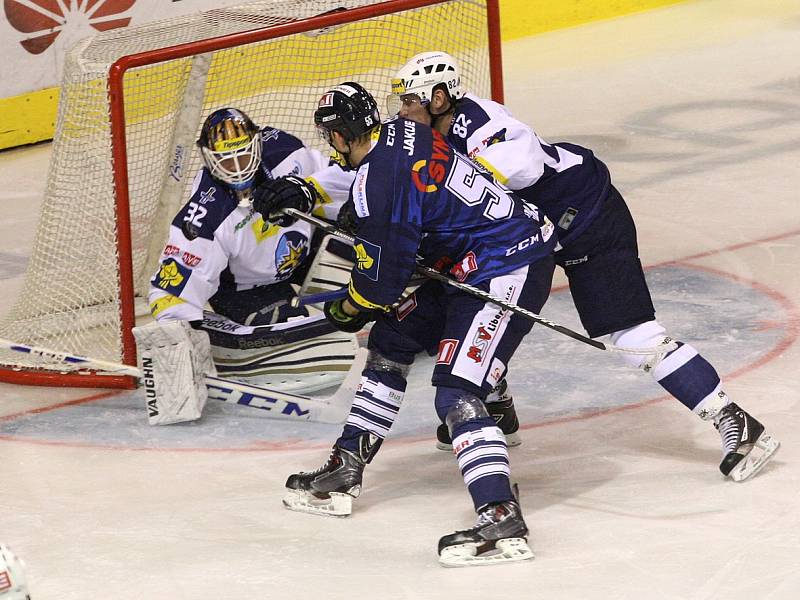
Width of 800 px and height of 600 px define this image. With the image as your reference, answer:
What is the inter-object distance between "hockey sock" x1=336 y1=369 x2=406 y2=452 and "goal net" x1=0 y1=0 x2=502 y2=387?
1209 mm

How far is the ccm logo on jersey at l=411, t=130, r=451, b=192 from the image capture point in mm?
3236

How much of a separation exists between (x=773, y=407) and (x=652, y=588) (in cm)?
118

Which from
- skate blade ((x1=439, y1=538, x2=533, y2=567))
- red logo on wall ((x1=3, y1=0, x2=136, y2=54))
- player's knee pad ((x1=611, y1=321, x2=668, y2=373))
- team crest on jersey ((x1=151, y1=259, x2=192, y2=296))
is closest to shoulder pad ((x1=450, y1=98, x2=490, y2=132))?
player's knee pad ((x1=611, y1=321, x2=668, y2=373))

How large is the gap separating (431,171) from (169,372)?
1.28 metres

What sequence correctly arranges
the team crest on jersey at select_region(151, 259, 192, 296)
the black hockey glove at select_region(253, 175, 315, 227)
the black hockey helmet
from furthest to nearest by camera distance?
the team crest on jersey at select_region(151, 259, 192, 296)
the black hockey glove at select_region(253, 175, 315, 227)
the black hockey helmet

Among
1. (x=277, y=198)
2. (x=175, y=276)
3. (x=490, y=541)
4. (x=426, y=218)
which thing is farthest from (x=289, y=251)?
(x=490, y=541)

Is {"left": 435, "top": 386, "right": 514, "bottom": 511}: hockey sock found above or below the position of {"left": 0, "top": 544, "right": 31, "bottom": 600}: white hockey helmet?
above

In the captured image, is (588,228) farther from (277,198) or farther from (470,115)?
(277,198)

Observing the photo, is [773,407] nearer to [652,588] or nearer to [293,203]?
[652,588]

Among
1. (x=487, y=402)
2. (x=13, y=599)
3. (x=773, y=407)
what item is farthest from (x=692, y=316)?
(x=13, y=599)

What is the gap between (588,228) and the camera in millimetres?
→ 3668

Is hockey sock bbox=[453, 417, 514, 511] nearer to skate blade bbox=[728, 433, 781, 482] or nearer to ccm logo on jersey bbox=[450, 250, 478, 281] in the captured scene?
ccm logo on jersey bbox=[450, 250, 478, 281]

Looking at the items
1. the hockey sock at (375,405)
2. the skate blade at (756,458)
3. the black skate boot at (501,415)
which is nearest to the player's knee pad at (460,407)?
the hockey sock at (375,405)

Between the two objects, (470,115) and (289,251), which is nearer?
(470,115)
